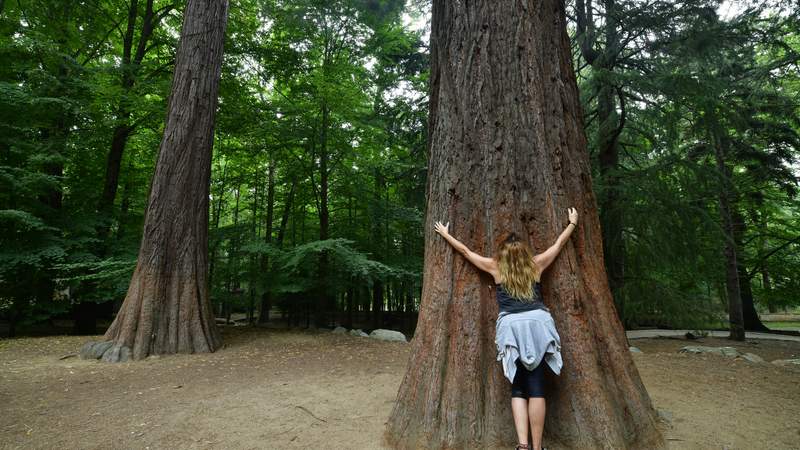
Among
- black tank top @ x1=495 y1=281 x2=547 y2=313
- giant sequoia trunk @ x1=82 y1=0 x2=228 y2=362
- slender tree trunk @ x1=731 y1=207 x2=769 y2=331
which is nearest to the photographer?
black tank top @ x1=495 y1=281 x2=547 y2=313

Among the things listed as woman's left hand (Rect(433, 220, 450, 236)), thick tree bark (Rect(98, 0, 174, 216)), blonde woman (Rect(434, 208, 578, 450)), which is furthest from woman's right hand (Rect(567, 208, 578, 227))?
thick tree bark (Rect(98, 0, 174, 216))

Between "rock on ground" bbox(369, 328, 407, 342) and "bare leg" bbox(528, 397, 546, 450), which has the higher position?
"bare leg" bbox(528, 397, 546, 450)

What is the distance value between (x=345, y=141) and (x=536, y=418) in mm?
8813

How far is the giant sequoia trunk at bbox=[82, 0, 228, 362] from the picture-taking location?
22.1 ft

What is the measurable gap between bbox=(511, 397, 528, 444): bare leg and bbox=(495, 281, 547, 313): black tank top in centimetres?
64

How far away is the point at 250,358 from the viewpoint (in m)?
6.73

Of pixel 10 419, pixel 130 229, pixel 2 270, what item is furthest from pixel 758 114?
pixel 2 270

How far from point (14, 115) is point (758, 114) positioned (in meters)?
21.1

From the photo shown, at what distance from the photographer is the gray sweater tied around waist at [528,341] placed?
2.64m

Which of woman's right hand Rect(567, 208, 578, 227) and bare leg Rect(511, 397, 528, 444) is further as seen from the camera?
woman's right hand Rect(567, 208, 578, 227)

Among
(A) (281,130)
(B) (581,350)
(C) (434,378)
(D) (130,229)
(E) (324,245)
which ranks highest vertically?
(A) (281,130)

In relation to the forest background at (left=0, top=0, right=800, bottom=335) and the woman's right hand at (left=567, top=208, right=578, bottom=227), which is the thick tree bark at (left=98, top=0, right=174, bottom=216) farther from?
the woman's right hand at (left=567, top=208, right=578, bottom=227)

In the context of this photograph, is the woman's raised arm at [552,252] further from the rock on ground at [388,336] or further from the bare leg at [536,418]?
the rock on ground at [388,336]

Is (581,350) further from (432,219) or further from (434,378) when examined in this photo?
(432,219)
